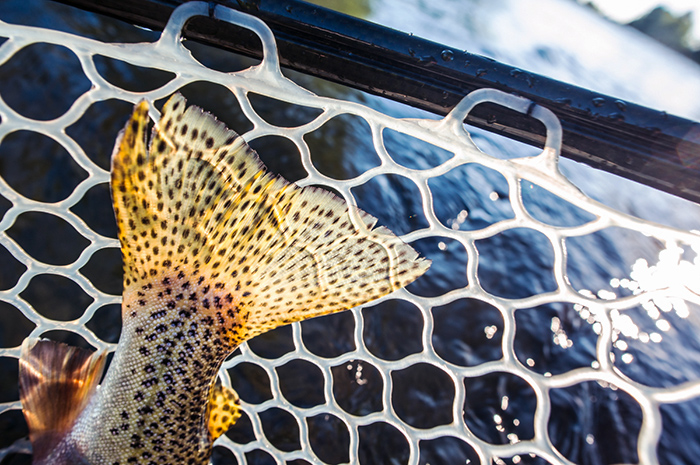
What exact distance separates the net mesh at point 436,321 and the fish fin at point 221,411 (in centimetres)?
20

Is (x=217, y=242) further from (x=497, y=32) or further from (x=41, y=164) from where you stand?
(x=497, y=32)

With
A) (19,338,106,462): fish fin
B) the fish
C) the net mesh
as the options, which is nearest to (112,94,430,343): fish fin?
the fish

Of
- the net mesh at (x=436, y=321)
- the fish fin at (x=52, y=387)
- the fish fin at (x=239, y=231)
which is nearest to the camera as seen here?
the fish fin at (x=239, y=231)

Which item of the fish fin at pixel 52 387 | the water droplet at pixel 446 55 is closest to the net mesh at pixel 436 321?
the water droplet at pixel 446 55

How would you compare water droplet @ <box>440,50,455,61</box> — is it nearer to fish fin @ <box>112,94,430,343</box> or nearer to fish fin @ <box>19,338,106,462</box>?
fish fin @ <box>112,94,430,343</box>

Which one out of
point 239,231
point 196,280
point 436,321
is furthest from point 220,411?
point 436,321

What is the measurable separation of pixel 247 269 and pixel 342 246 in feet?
0.87

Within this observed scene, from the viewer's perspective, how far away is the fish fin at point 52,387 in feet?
3.76

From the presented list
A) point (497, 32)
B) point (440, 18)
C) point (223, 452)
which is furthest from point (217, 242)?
point (497, 32)

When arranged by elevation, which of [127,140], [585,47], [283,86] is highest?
[585,47]

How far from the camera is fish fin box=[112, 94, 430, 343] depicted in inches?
35.6

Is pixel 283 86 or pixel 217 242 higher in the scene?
pixel 283 86

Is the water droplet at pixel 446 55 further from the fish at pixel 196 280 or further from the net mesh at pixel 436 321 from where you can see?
the fish at pixel 196 280

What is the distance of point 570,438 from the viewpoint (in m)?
2.46
